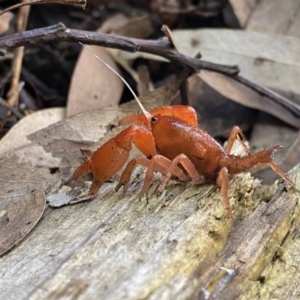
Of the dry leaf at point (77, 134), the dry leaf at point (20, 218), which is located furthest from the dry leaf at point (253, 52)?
the dry leaf at point (20, 218)

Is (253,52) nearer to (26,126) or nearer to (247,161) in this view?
(247,161)

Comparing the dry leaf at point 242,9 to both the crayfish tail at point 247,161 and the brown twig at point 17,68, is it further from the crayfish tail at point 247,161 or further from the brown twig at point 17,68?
the crayfish tail at point 247,161

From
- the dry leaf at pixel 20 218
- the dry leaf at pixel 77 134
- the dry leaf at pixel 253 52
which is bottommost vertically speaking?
the dry leaf at pixel 20 218

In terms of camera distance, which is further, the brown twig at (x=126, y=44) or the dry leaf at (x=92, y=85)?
the dry leaf at (x=92, y=85)

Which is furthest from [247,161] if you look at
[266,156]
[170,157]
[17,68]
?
[17,68]

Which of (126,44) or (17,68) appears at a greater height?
(126,44)

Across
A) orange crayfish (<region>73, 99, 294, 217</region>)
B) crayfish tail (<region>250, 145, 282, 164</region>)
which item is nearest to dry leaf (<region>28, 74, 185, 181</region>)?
orange crayfish (<region>73, 99, 294, 217</region>)
